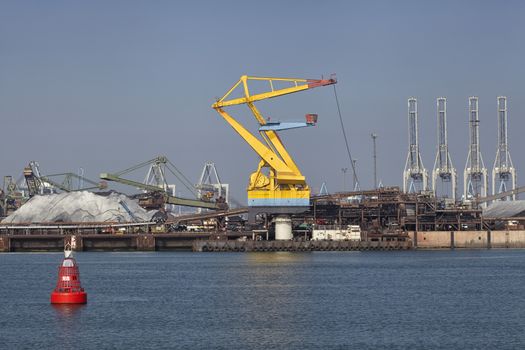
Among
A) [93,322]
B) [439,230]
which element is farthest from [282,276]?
[439,230]

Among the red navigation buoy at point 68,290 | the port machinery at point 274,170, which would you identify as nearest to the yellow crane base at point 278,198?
the port machinery at point 274,170

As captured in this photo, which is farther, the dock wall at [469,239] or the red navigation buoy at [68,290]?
the dock wall at [469,239]

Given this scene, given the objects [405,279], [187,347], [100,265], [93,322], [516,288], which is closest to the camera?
[187,347]

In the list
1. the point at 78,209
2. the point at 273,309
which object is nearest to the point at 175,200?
the point at 78,209

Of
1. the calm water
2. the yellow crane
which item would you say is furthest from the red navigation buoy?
the yellow crane

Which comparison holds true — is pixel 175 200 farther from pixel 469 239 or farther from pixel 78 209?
pixel 469 239

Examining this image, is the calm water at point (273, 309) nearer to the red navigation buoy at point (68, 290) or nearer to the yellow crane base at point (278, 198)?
the red navigation buoy at point (68, 290)

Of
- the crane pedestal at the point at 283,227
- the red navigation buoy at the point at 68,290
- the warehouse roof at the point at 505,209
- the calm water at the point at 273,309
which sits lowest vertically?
the calm water at the point at 273,309

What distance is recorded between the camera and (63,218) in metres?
184

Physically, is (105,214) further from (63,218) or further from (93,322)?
(93,322)

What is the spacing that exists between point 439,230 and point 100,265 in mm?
56406

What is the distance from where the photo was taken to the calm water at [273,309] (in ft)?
154

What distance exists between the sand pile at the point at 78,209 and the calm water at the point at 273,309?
85460mm

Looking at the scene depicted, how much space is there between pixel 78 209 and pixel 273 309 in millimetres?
132215
